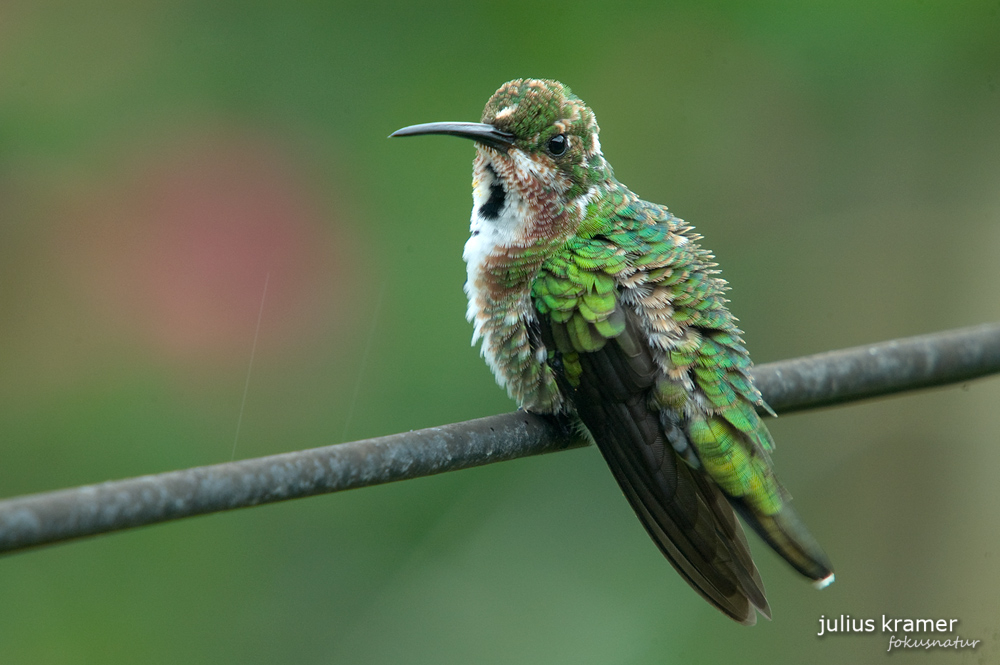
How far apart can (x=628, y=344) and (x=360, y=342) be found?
8.10ft

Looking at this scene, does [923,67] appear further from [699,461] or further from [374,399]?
[699,461]

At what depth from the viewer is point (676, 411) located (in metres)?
2.88

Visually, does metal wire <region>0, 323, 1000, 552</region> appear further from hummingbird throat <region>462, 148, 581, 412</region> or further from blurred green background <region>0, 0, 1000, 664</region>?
blurred green background <region>0, 0, 1000, 664</region>

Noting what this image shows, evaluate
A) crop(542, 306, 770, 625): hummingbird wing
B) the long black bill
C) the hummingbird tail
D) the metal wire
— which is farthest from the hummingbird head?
the hummingbird tail

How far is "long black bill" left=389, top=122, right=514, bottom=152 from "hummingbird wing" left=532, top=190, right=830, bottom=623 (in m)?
0.52

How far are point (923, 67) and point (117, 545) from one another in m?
5.65

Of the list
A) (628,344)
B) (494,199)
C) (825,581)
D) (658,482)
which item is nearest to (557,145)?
(494,199)

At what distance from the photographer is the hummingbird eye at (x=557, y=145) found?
3352 millimetres

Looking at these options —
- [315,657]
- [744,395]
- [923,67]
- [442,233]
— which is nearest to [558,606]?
[315,657]

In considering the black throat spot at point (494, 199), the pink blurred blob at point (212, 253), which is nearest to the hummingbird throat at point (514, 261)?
the black throat spot at point (494, 199)

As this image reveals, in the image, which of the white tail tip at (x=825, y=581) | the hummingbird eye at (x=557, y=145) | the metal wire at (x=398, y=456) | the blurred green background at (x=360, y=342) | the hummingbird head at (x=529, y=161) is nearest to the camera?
the metal wire at (x=398, y=456)

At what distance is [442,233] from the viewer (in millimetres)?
5492

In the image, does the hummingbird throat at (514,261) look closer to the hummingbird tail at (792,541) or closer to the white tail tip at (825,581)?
the hummingbird tail at (792,541)

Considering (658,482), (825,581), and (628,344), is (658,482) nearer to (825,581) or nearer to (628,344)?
(628,344)
